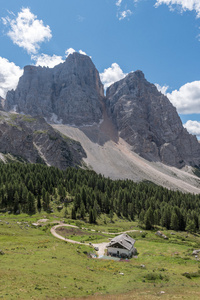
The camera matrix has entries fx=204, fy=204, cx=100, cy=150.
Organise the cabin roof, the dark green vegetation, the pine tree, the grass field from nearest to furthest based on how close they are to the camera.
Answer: the grass field < the cabin roof < the pine tree < the dark green vegetation

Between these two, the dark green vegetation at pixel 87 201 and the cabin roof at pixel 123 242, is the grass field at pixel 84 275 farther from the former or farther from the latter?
the dark green vegetation at pixel 87 201

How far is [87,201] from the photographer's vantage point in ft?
342

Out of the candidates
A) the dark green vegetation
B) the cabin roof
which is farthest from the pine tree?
the cabin roof

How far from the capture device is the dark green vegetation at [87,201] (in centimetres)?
8975

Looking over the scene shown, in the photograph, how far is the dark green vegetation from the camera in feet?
294

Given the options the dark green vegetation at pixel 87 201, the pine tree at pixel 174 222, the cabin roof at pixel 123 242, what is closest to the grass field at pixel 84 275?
the cabin roof at pixel 123 242

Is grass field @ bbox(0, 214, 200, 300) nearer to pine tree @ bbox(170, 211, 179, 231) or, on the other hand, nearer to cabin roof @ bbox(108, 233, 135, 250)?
cabin roof @ bbox(108, 233, 135, 250)

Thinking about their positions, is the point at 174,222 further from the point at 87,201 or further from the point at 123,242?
the point at 123,242

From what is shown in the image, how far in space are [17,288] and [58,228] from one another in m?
48.8

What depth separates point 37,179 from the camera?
114 meters

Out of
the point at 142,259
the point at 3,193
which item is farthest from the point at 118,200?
the point at 142,259

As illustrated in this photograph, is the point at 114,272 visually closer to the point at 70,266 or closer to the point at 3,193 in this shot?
the point at 70,266

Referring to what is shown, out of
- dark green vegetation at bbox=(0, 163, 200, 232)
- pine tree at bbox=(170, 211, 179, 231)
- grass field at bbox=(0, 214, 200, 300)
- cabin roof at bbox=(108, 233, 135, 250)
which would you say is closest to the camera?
grass field at bbox=(0, 214, 200, 300)

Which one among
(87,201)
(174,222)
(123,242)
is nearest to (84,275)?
(123,242)
